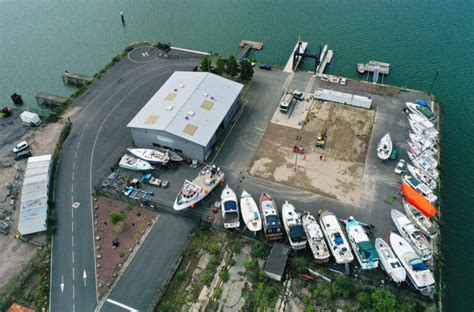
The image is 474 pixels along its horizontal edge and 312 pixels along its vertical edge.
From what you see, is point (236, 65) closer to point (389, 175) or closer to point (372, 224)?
point (389, 175)

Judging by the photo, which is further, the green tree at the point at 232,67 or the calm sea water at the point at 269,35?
the calm sea water at the point at 269,35

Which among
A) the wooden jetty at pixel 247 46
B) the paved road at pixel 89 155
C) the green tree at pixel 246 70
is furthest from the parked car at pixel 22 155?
the wooden jetty at pixel 247 46

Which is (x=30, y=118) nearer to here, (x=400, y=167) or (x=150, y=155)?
(x=150, y=155)

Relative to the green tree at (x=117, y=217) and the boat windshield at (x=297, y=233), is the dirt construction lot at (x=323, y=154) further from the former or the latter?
the green tree at (x=117, y=217)

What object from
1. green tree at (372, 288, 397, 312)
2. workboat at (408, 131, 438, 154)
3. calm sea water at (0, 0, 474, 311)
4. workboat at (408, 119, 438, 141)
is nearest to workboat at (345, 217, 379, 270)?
green tree at (372, 288, 397, 312)

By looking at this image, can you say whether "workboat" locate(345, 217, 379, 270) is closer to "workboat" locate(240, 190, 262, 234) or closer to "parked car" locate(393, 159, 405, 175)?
"workboat" locate(240, 190, 262, 234)

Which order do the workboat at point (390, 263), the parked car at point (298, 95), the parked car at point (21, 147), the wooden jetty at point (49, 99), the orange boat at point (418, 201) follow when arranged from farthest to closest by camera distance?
the wooden jetty at point (49, 99), the parked car at point (298, 95), the parked car at point (21, 147), the orange boat at point (418, 201), the workboat at point (390, 263)

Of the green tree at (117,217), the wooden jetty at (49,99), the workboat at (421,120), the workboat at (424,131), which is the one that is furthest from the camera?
the wooden jetty at (49,99)
